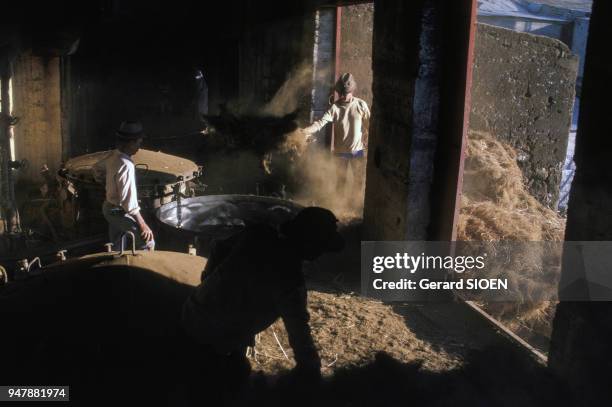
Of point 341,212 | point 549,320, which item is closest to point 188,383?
point 549,320

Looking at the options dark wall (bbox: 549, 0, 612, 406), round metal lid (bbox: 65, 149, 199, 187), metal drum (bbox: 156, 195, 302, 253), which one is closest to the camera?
dark wall (bbox: 549, 0, 612, 406)

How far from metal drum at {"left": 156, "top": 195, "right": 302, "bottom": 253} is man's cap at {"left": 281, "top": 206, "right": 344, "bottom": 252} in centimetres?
274

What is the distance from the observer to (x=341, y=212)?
10070mm

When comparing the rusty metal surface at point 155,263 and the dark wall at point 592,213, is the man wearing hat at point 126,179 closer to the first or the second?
the rusty metal surface at point 155,263

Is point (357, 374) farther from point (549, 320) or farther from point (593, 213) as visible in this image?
point (549, 320)

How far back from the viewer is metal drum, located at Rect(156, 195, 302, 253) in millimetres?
6715

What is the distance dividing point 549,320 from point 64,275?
4.89 meters

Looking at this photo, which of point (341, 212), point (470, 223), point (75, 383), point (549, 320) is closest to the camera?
point (75, 383)

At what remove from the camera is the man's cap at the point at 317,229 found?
3756 millimetres

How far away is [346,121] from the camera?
380 inches

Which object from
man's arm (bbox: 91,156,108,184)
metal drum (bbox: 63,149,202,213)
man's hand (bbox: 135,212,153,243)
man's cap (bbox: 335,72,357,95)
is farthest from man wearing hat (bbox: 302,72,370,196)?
man's hand (bbox: 135,212,153,243)

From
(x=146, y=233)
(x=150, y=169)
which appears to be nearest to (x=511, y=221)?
(x=146, y=233)

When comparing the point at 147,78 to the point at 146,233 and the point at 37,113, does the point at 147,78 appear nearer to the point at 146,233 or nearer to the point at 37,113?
the point at 37,113

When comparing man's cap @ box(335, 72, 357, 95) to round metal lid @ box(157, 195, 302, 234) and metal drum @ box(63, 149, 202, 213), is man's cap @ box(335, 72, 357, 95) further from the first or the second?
round metal lid @ box(157, 195, 302, 234)
